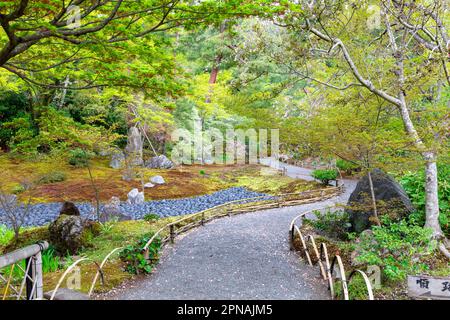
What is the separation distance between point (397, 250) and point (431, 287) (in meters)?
1.89

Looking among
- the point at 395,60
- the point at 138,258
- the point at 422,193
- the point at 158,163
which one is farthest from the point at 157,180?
the point at 395,60

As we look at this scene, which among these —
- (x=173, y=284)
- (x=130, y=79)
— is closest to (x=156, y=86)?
(x=130, y=79)

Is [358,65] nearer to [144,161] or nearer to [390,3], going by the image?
[390,3]

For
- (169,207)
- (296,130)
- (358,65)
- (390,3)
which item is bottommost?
(169,207)

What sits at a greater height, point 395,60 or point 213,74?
point 213,74

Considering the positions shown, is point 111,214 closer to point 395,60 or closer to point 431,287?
point 431,287

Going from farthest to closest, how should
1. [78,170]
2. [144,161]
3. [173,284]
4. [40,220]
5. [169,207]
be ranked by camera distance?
[144,161] < [78,170] < [169,207] < [40,220] < [173,284]

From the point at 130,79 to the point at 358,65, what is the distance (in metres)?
5.26

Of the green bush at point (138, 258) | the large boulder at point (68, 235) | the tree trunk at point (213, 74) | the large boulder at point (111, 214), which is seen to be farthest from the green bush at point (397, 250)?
the tree trunk at point (213, 74)

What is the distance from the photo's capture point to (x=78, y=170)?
17641 millimetres

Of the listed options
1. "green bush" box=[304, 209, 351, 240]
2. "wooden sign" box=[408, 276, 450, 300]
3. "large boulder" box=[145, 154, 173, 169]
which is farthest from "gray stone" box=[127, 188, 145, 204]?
"wooden sign" box=[408, 276, 450, 300]

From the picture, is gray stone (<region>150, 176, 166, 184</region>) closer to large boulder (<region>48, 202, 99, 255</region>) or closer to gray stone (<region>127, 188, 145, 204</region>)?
gray stone (<region>127, 188, 145, 204</region>)

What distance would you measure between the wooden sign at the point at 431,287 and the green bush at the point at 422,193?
2.92 meters

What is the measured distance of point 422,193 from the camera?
768 centimetres
